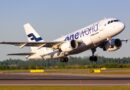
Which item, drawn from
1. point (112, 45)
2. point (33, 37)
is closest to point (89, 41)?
point (112, 45)

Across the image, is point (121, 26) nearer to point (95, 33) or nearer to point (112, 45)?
point (112, 45)

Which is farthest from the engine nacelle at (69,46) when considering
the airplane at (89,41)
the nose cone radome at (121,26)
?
the nose cone radome at (121,26)

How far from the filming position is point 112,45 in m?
78.1

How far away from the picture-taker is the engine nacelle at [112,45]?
7771cm

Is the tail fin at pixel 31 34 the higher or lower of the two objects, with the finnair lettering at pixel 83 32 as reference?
higher

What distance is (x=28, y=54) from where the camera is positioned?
98375mm

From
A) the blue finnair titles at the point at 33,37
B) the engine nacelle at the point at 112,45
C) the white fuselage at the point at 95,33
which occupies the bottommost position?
the engine nacelle at the point at 112,45

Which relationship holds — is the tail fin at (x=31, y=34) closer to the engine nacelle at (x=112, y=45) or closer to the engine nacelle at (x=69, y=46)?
the engine nacelle at (x=69, y=46)

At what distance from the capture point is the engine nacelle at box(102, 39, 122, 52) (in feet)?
255

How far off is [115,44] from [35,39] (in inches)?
1223

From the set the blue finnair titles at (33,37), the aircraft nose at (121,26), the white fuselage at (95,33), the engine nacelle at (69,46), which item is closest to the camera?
the aircraft nose at (121,26)

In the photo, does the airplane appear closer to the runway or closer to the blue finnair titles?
the runway

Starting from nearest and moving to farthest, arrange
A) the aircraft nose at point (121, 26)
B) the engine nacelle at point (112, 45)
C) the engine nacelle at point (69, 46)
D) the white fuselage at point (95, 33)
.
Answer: the aircraft nose at point (121, 26) → the white fuselage at point (95, 33) → the engine nacelle at point (112, 45) → the engine nacelle at point (69, 46)
